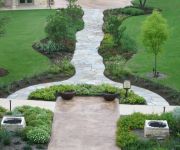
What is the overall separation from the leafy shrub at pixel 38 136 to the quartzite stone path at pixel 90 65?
6.64 meters

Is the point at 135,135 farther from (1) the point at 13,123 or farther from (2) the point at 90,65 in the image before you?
(2) the point at 90,65

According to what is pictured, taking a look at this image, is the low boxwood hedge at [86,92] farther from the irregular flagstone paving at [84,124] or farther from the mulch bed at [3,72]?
the mulch bed at [3,72]

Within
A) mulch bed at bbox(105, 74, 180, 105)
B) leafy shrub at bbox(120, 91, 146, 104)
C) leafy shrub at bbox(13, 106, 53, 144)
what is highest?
mulch bed at bbox(105, 74, 180, 105)

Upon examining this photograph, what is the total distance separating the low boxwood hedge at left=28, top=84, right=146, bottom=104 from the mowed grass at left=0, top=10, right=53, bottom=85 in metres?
3.29

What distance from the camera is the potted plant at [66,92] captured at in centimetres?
3488

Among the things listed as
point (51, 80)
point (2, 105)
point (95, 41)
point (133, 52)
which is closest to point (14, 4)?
point (95, 41)

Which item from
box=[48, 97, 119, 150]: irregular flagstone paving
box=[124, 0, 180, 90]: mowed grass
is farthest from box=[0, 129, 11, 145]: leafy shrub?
box=[124, 0, 180, 90]: mowed grass

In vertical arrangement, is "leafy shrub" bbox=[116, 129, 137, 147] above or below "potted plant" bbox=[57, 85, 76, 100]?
below

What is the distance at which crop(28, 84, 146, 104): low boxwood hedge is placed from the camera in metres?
35.1

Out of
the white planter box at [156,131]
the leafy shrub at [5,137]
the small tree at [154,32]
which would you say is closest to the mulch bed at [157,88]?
the small tree at [154,32]

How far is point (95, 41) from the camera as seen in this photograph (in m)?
49.3

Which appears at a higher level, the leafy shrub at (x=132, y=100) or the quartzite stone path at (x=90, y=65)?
the quartzite stone path at (x=90, y=65)

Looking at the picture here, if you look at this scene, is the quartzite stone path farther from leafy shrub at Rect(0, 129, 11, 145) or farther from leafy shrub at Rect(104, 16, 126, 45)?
leafy shrub at Rect(0, 129, 11, 145)

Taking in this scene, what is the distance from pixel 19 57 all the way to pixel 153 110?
46.7 ft
